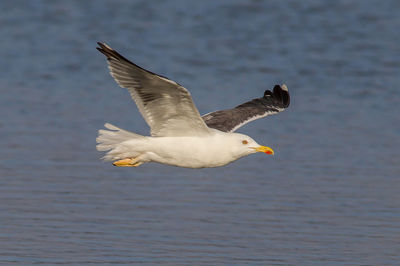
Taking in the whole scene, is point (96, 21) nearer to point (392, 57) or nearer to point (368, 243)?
point (392, 57)

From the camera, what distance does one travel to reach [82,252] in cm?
962

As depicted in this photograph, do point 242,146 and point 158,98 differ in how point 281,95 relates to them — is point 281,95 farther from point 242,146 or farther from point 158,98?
point 158,98

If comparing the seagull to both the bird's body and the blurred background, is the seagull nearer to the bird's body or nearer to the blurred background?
the bird's body

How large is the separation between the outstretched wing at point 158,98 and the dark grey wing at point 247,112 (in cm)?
131

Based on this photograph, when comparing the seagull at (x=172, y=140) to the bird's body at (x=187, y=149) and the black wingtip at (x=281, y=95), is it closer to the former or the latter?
the bird's body at (x=187, y=149)

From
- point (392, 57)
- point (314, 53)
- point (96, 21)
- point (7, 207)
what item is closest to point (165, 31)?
point (96, 21)

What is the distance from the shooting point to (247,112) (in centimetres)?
1166

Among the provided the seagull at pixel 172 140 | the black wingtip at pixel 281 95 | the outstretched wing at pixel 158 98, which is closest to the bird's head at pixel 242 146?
the seagull at pixel 172 140

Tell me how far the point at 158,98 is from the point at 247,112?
2603 mm

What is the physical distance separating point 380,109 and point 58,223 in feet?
28.4

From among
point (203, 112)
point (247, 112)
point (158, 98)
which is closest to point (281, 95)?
point (247, 112)

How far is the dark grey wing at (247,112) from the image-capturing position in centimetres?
1114

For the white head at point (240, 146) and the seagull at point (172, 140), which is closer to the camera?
the seagull at point (172, 140)

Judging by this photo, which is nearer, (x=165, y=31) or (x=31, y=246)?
(x=31, y=246)
